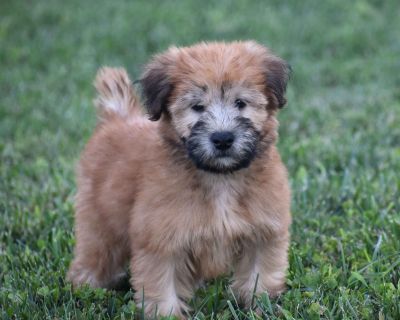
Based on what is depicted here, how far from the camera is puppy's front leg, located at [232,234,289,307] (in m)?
4.50

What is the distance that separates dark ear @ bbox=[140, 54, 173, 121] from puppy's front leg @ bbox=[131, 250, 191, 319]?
78 centimetres

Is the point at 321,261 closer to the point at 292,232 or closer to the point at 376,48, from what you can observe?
the point at 292,232

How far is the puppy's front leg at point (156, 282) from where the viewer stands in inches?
169

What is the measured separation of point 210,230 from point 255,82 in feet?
2.73

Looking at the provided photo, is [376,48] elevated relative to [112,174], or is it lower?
lower

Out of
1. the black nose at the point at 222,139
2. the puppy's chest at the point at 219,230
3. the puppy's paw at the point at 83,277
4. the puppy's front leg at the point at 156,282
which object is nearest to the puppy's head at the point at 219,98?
the black nose at the point at 222,139

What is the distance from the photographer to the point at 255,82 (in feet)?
13.9

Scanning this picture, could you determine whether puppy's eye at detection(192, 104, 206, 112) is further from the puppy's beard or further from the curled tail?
the curled tail

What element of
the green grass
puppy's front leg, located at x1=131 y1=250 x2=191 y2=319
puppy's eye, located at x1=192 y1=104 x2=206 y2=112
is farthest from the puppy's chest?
puppy's eye, located at x1=192 y1=104 x2=206 y2=112

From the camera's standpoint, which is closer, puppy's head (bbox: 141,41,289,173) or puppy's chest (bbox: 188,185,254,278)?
puppy's head (bbox: 141,41,289,173)

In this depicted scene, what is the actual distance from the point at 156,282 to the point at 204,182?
1.99 feet

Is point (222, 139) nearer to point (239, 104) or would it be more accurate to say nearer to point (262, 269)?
point (239, 104)

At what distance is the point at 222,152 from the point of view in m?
4.02

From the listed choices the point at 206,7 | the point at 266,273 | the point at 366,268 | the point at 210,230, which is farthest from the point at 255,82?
the point at 206,7
